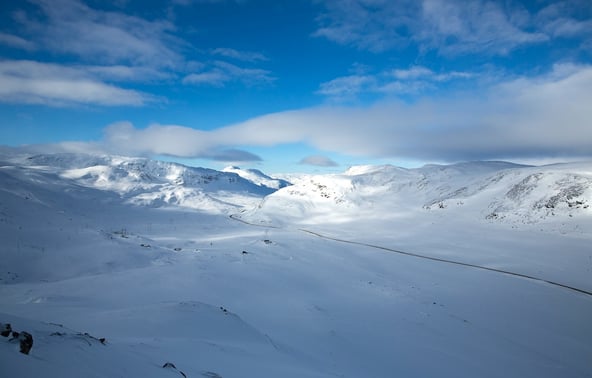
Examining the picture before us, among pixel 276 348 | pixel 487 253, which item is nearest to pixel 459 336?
pixel 276 348

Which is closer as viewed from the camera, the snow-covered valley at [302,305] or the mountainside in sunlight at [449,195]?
the snow-covered valley at [302,305]

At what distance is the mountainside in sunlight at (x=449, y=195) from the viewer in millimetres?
50938

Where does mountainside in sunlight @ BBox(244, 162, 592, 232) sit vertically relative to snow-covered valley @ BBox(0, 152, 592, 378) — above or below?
above

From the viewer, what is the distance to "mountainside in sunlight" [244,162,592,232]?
167 ft

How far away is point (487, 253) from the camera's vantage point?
36.1m

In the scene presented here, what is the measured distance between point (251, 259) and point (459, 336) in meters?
16.2

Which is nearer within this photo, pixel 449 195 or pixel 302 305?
pixel 302 305

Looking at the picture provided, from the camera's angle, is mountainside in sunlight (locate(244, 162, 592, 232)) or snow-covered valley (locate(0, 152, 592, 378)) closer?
snow-covered valley (locate(0, 152, 592, 378))

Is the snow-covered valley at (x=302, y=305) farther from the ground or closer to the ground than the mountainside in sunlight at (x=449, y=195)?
closer to the ground

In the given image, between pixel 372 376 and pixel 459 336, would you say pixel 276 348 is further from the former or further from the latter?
pixel 459 336

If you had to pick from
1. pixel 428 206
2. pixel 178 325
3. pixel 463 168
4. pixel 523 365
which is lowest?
pixel 523 365

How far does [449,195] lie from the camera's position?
A: 3002 inches

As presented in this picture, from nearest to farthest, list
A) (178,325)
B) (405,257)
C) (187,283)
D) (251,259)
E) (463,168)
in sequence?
1. (178,325)
2. (187,283)
3. (251,259)
4. (405,257)
5. (463,168)

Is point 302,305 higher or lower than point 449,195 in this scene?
lower
